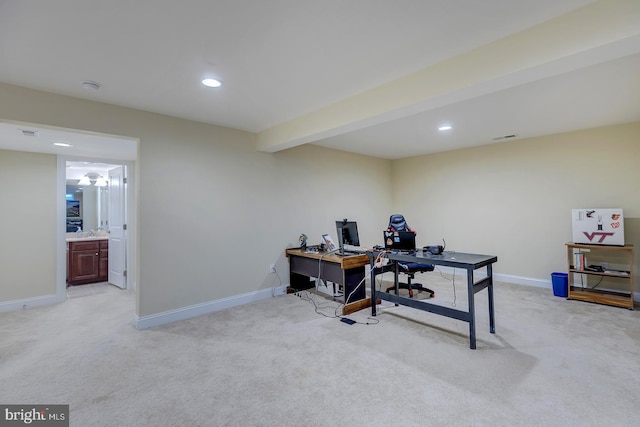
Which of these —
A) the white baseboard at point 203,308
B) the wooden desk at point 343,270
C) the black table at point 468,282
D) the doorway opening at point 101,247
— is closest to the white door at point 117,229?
the doorway opening at point 101,247

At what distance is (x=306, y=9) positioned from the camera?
166 cm

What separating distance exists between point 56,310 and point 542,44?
5914 millimetres

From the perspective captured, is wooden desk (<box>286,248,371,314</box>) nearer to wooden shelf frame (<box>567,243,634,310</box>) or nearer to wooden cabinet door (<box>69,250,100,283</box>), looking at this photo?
wooden shelf frame (<box>567,243,634,310</box>)

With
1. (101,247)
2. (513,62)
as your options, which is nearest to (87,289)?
(101,247)

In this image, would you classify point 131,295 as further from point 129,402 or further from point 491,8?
point 491,8

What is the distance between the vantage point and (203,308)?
3.64 m

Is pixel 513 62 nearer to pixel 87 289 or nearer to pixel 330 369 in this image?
pixel 330 369

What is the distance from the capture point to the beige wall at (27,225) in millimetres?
4023

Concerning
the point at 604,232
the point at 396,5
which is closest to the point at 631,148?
the point at 604,232

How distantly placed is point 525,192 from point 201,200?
5018 mm

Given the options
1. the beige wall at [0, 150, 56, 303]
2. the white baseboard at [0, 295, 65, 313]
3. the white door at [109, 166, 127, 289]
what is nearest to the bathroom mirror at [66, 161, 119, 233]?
the white door at [109, 166, 127, 289]

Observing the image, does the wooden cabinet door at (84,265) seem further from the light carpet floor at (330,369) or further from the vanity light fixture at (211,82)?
the vanity light fixture at (211,82)

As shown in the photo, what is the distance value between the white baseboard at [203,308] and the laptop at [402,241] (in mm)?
1943

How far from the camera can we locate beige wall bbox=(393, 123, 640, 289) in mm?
4012
